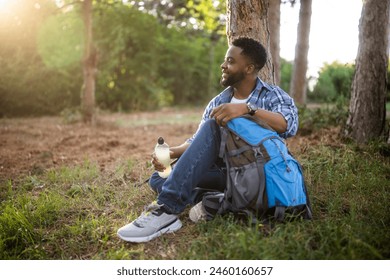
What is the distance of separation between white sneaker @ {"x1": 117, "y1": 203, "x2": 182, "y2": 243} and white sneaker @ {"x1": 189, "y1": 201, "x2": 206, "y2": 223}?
6.3 inches

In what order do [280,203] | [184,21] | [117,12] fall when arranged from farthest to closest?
[117,12] → [184,21] → [280,203]

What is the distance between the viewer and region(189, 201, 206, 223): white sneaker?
9.29 feet

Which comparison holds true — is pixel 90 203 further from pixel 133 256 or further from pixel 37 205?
pixel 133 256

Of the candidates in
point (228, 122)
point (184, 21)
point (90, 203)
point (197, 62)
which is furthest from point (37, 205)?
point (197, 62)

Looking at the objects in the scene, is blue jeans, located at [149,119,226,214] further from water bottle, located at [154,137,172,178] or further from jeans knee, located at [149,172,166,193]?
jeans knee, located at [149,172,166,193]

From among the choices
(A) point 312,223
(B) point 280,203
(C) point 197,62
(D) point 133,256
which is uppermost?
(C) point 197,62

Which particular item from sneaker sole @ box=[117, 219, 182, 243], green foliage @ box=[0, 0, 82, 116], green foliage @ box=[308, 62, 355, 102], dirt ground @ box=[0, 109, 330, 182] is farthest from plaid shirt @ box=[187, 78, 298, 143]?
green foliage @ box=[0, 0, 82, 116]

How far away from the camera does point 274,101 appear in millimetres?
2973

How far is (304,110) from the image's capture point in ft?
19.9

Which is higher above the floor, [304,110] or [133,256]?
[304,110]

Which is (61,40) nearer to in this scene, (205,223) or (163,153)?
(163,153)

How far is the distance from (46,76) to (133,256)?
Answer: 1193 centimetres

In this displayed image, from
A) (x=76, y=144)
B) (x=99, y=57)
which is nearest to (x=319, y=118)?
(x=76, y=144)

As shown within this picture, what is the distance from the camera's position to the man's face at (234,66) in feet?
10.0
